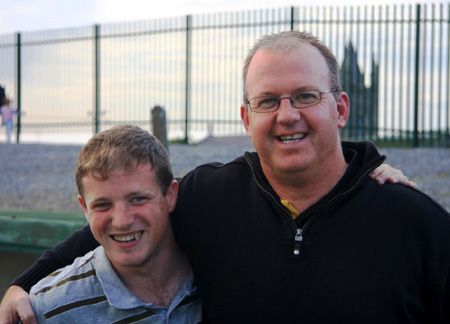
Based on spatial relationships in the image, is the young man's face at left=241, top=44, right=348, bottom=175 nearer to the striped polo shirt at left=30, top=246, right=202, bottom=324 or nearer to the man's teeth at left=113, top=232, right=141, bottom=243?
the man's teeth at left=113, top=232, right=141, bottom=243

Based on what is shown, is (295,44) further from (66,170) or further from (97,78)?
(97,78)

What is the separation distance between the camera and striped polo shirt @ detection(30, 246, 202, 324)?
234cm

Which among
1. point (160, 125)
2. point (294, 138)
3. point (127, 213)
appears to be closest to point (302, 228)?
point (294, 138)

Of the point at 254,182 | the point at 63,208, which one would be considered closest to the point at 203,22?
the point at 63,208

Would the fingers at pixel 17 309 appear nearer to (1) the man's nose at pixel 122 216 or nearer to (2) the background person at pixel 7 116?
(1) the man's nose at pixel 122 216

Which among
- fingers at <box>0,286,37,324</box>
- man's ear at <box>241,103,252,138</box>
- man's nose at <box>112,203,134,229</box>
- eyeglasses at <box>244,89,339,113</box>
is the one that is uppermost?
eyeglasses at <box>244,89,339,113</box>

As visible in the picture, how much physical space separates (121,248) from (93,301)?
0.25m

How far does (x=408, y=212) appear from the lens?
2.28 meters

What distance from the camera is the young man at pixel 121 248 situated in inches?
93.0

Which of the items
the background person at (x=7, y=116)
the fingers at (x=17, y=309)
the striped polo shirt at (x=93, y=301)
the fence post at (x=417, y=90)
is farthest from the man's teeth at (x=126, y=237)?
the background person at (x=7, y=116)

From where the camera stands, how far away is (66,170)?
403 inches

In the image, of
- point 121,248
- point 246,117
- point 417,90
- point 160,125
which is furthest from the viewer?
point 417,90

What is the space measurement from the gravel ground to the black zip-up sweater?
469 cm

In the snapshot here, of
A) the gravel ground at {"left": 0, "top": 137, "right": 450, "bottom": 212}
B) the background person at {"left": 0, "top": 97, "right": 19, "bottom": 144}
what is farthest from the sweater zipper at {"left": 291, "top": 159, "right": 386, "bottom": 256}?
the background person at {"left": 0, "top": 97, "right": 19, "bottom": 144}
